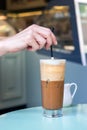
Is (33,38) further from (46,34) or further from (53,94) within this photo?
(53,94)

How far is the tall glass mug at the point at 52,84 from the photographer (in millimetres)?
965

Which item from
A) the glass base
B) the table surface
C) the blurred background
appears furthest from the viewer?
the blurred background

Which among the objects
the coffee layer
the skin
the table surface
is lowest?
the table surface

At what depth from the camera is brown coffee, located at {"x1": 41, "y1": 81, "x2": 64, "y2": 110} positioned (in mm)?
974

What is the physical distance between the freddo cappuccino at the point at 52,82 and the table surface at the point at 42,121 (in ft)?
0.18

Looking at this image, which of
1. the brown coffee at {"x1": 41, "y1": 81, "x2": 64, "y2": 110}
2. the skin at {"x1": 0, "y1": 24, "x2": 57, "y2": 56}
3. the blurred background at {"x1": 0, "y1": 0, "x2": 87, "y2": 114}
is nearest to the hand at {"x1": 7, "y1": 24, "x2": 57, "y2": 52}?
the skin at {"x1": 0, "y1": 24, "x2": 57, "y2": 56}

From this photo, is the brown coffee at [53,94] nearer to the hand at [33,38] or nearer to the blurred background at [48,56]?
the hand at [33,38]

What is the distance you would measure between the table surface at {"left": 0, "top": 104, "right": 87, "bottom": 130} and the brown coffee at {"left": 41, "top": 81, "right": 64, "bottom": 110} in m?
0.04

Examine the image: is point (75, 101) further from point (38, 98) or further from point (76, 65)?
point (38, 98)

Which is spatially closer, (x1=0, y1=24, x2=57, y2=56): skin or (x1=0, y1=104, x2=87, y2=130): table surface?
(x1=0, y1=104, x2=87, y2=130): table surface

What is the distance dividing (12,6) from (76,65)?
3890mm

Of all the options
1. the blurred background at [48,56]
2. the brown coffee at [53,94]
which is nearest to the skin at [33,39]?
the brown coffee at [53,94]

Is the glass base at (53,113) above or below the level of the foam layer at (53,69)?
below

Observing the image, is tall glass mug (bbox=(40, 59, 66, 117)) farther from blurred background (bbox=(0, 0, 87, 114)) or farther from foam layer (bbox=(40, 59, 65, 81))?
blurred background (bbox=(0, 0, 87, 114))
